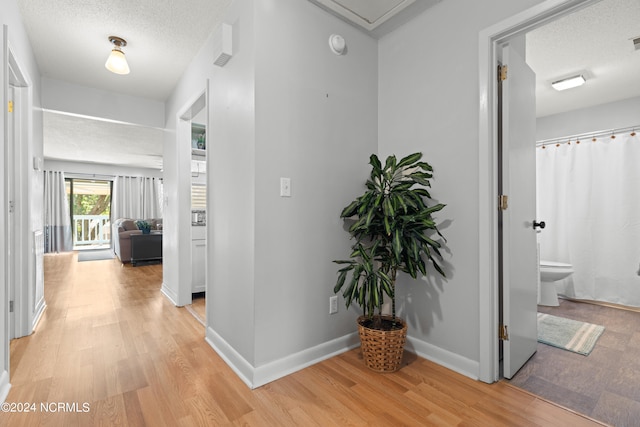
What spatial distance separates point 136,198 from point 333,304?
9.23m

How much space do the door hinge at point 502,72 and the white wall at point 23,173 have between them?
9.43ft

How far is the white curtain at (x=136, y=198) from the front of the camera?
9.06 m

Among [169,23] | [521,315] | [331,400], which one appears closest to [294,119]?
[169,23]

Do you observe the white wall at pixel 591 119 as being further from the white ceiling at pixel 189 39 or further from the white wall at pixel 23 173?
the white wall at pixel 23 173

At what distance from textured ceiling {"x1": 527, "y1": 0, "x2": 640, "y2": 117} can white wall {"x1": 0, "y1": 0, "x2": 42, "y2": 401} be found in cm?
374

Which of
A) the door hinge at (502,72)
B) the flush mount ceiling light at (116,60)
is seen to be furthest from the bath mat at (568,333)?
the flush mount ceiling light at (116,60)

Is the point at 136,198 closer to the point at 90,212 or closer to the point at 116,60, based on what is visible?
the point at 90,212

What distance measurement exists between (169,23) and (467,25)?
7.18ft

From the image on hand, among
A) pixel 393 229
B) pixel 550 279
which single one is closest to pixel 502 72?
pixel 393 229

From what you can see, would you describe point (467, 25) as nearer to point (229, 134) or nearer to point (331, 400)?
point (229, 134)

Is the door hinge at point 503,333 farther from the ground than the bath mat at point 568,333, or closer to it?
farther from the ground

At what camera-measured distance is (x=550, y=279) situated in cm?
336

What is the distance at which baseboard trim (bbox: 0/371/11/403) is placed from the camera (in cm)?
160

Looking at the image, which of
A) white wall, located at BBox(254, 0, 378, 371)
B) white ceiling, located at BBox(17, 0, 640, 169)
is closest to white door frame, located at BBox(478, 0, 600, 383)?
white ceiling, located at BBox(17, 0, 640, 169)
